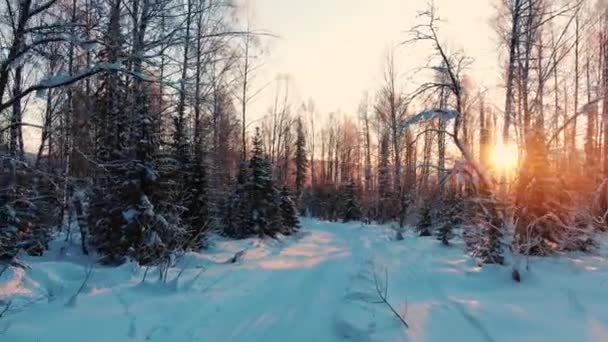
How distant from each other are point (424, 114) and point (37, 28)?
27.9 feet

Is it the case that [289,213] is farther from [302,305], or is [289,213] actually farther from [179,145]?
[302,305]

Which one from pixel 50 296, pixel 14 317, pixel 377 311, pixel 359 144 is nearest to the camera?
pixel 14 317

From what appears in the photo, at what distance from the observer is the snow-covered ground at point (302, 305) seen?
631cm

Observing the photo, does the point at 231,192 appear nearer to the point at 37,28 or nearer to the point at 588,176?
the point at 588,176

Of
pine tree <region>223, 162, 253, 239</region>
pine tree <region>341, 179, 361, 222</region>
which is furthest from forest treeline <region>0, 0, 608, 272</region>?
pine tree <region>341, 179, 361, 222</region>

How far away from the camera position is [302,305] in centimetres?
854

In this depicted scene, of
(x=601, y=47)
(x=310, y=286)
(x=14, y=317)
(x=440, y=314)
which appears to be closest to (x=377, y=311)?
(x=440, y=314)

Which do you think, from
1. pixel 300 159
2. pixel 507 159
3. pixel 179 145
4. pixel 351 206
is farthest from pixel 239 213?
pixel 300 159

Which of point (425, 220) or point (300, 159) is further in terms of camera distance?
point (300, 159)

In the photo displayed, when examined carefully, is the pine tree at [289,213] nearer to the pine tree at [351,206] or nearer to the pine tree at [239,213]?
the pine tree at [239,213]

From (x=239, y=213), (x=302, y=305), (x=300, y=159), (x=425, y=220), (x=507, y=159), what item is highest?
(x=300, y=159)

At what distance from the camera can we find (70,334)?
5699mm

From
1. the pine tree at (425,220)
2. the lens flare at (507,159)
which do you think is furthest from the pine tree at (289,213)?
the lens flare at (507,159)

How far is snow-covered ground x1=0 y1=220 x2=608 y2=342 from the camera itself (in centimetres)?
631
